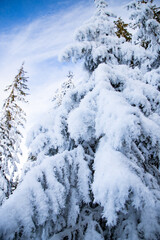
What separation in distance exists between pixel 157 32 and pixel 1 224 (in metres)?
7.39

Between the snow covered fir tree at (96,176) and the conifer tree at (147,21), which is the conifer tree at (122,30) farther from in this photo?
the snow covered fir tree at (96,176)

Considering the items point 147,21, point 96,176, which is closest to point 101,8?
point 147,21

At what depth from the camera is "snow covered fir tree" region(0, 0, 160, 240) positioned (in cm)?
140

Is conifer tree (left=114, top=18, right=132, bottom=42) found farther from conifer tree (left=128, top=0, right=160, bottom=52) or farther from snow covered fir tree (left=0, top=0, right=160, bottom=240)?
snow covered fir tree (left=0, top=0, right=160, bottom=240)

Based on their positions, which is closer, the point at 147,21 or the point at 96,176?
the point at 96,176

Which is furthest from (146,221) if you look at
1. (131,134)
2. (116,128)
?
(116,128)

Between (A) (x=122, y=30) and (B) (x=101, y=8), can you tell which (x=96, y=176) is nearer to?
(B) (x=101, y=8)

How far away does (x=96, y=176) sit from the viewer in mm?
1729

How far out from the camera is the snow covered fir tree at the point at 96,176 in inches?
55.1

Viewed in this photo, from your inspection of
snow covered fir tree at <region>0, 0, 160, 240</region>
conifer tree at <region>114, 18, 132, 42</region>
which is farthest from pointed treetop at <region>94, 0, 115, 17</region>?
conifer tree at <region>114, 18, 132, 42</region>

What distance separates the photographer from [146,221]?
6.14ft

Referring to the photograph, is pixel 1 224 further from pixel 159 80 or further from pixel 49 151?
pixel 159 80

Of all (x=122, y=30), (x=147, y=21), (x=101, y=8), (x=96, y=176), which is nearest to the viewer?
(x=96, y=176)

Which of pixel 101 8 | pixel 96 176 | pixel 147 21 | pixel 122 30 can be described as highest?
pixel 122 30
